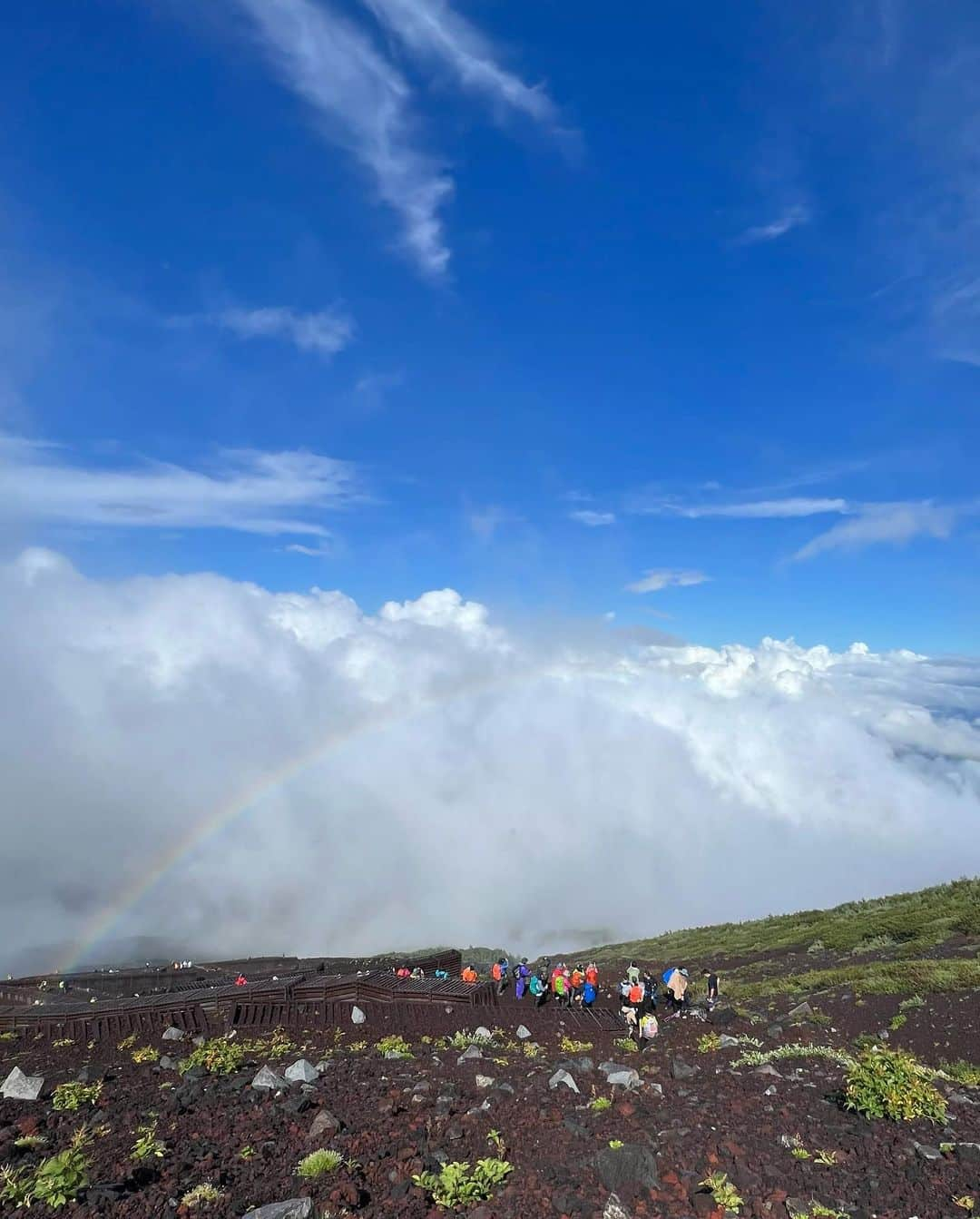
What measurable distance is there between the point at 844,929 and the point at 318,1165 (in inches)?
1337

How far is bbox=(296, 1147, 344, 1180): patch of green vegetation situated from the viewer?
748cm

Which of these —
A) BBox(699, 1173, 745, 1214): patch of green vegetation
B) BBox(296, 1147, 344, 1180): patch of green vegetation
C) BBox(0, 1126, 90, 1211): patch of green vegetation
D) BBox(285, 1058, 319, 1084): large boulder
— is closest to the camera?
BBox(0, 1126, 90, 1211): patch of green vegetation

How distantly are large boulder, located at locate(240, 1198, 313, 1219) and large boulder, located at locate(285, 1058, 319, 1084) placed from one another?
4096 millimetres

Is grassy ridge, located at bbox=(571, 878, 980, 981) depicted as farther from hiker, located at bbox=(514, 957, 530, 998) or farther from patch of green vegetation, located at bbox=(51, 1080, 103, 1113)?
patch of green vegetation, located at bbox=(51, 1080, 103, 1113)

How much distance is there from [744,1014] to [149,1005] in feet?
48.5

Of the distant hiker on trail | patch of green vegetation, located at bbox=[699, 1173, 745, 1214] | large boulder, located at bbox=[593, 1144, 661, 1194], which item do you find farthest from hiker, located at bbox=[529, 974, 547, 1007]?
patch of green vegetation, located at bbox=[699, 1173, 745, 1214]

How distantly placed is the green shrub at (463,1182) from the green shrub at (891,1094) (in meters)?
5.13

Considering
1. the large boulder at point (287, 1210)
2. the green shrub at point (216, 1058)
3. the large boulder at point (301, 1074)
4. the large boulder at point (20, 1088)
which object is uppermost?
the large boulder at point (20, 1088)

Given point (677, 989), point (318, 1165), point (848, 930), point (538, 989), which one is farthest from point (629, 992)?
point (848, 930)

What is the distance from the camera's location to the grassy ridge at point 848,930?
94.0 feet

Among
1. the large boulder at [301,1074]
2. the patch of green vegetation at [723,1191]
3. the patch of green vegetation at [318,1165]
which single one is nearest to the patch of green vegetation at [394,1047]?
the large boulder at [301,1074]

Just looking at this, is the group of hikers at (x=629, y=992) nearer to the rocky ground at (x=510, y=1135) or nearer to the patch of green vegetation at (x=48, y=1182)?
the rocky ground at (x=510, y=1135)

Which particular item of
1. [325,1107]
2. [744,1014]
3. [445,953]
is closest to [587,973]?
[744,1014]

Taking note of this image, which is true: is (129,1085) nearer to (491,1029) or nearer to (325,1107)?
(325,1107)
